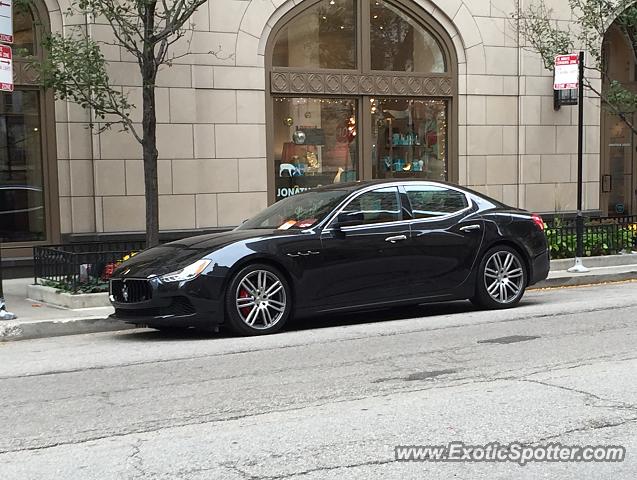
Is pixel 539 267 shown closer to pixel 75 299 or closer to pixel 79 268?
pixel 75 299

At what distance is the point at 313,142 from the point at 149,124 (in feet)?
16.0

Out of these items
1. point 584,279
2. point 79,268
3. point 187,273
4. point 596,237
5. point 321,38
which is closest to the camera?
point 187,273

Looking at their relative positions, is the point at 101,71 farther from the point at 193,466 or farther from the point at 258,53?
the point at 193,466

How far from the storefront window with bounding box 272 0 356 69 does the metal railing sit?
514cm

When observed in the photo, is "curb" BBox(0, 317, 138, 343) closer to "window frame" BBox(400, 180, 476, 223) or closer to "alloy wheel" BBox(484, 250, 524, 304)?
"window frame" BBox(400, 180, 476, 223)

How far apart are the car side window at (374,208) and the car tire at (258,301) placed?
1.06 m

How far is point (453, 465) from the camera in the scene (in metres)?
4.27

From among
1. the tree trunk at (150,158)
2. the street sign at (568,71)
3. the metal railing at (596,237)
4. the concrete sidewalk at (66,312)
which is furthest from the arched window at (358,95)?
the concrete sidewalk at (66,312)

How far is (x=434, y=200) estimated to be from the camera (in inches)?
368

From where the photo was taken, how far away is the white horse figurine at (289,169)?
49.2 feet

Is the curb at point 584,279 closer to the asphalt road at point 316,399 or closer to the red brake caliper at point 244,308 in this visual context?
the asphalt road at point 316,399

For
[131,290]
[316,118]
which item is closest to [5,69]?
[131,290]

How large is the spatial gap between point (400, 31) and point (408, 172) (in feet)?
9.38

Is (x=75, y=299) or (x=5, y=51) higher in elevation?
(x=5, y=51)
